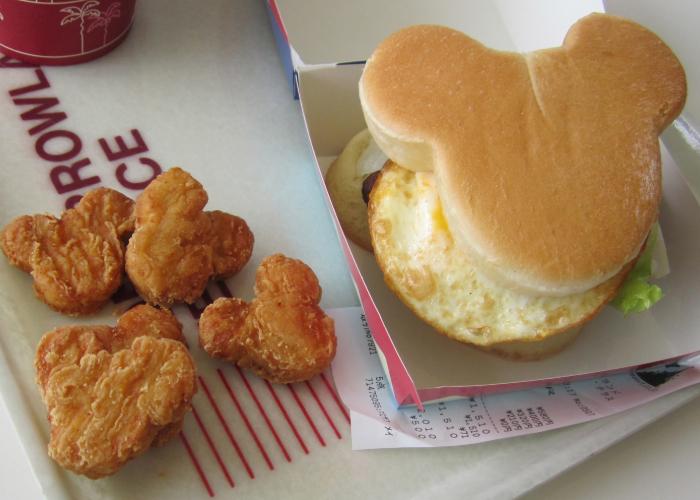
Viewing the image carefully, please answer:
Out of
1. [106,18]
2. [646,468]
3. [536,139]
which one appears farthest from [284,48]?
[646,468]

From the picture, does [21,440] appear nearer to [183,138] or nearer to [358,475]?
[358,475]

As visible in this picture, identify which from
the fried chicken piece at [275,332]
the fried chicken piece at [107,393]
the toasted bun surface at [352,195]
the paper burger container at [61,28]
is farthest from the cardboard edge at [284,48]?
the fried chicken piece at [107,393]

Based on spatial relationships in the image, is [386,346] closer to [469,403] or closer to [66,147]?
[469,403]

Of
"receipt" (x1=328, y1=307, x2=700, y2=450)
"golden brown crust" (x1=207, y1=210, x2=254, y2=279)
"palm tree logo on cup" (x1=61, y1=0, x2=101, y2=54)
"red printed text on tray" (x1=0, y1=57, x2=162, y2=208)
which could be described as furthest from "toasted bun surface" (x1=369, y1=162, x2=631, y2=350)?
"palm tree logo on cup" (x1=61, y1=0, x2=101, y2=54)

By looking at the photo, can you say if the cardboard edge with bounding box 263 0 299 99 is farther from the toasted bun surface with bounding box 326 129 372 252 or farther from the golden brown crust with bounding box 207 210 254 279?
the golden brown crust with bounding box 207 210 254 279

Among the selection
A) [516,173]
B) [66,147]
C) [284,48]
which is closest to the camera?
[516,173]
